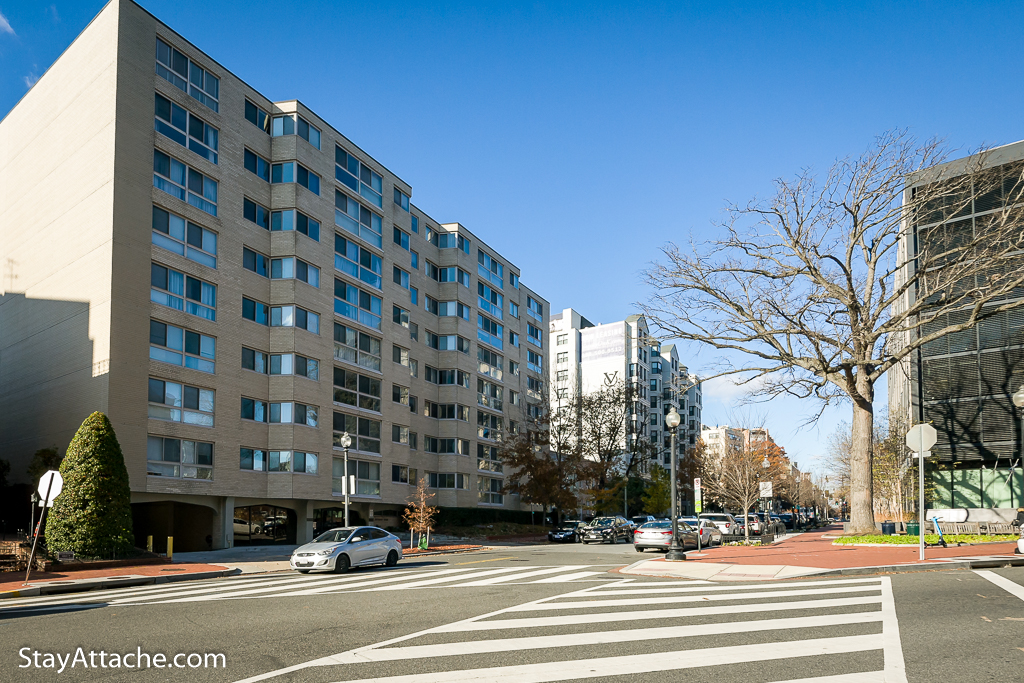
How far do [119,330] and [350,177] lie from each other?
18.6m

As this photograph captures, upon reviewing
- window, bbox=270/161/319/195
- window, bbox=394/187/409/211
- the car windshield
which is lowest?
the car windshield

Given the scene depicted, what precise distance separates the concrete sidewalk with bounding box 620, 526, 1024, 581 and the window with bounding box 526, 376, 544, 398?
51.4 meters

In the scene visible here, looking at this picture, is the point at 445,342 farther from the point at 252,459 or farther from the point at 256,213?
the point at 252,459

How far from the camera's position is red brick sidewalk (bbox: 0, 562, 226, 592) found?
825 inches

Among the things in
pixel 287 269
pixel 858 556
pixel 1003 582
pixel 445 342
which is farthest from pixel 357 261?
pixel 1003 582

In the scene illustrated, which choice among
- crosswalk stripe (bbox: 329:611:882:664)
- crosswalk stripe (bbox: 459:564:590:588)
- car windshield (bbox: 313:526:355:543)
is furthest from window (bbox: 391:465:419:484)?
crosswalk stripe (bbox: 329:611:882:664)

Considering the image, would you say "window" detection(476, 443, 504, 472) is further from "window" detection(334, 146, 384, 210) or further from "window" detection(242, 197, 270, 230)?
"window" detection(242, 197, 270, 230)

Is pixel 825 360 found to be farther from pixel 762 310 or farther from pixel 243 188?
pixel 243 188

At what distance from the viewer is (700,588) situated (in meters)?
15.8

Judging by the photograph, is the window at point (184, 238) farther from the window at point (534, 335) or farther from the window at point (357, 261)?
the window at point (534, 335)

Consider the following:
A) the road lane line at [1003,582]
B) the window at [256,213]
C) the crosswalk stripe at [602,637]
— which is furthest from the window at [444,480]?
the crosswalk stripe at [602,637]

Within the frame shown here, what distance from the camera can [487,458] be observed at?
64500mm

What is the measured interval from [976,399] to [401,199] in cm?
3561

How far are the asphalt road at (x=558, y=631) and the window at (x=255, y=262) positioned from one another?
24.2 meters
